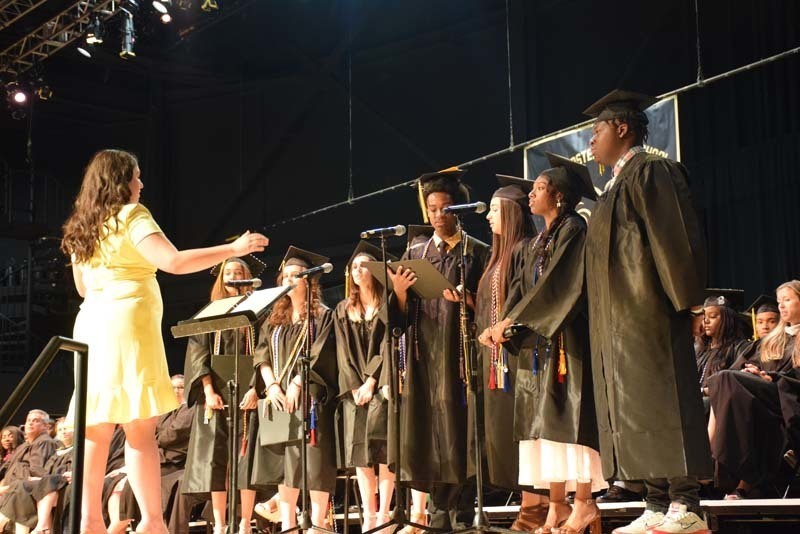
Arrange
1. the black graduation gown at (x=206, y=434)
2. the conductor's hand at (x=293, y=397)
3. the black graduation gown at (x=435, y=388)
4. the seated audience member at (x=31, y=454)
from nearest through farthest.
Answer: the black graduation gown at (x=435, y=388) < the conductor's hand at (x=293, y=397) < the black graduation gown at (x=206, y=434) < the seated audience member at (x=31, y=454)

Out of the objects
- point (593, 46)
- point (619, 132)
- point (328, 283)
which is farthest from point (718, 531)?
point (328, 283)

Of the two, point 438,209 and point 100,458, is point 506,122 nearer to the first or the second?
point 438,209

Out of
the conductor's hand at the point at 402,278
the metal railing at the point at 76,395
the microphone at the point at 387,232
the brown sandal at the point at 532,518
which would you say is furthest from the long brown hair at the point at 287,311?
the metal railing at the point at 76,395

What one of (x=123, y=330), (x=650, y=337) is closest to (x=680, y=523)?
(x=650, y=337)

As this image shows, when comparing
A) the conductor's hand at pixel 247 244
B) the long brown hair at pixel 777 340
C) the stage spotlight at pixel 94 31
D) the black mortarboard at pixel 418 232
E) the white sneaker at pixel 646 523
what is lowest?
the white sneaker at pixel 646 523

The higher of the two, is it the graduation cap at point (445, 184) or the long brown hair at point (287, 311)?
the graduation cap at point (445, 184)

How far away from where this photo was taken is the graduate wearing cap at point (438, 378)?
5.04m

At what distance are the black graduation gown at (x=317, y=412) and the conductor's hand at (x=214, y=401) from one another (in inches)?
10.1

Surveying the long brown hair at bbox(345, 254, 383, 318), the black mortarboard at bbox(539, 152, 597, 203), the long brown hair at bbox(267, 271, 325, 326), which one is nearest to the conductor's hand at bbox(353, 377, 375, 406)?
the long brown hair at bbox(345, 254, 383, 318)

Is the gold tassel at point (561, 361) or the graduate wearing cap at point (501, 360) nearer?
the gold tassel at point (561, 361)

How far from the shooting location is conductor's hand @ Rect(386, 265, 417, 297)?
4910 millimetres

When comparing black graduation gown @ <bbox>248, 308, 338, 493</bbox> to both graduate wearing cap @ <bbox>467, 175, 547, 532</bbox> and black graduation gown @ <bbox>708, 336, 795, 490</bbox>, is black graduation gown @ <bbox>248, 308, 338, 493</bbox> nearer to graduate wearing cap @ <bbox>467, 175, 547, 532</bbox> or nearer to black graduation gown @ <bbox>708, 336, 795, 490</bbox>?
graduate wearing cap @ <bbox>467, 175, 547, 532</bbox>

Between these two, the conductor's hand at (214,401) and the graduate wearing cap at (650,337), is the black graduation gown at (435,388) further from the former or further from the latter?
the conductor's hand at (214,401)

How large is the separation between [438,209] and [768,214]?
3.97 m
